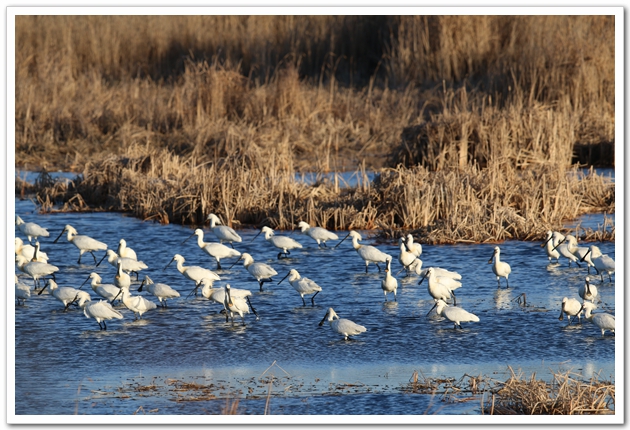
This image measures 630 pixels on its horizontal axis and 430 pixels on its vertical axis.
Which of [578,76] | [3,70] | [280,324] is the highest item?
[3,70]

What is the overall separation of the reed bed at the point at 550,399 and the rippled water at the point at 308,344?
0.23m

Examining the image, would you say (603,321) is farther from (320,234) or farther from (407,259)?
(320,234)


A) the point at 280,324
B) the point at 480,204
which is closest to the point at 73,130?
the point at 480,204

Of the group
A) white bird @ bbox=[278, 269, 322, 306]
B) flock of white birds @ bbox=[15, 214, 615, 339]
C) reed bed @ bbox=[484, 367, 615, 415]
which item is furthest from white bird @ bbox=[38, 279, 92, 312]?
reed bed @ bbox=[484, 367, 615, 415]

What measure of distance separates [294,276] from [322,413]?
2.90 meters

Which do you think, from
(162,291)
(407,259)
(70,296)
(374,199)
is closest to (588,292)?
(407,259)

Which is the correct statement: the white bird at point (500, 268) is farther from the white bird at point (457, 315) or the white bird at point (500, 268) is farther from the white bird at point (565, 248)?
the white bird at point (457, 315)

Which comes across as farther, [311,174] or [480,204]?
[311,174]

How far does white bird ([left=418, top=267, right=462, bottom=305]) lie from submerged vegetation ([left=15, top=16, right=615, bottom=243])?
7.26ft

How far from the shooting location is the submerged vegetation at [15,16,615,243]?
38.7ft

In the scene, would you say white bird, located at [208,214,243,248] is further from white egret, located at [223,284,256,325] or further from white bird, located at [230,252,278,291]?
white egret, located at [223,284,256,325]

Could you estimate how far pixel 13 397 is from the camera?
6105 mm

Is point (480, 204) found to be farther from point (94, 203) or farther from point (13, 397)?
point (13, 397)

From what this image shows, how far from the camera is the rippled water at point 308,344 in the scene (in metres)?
6.39
